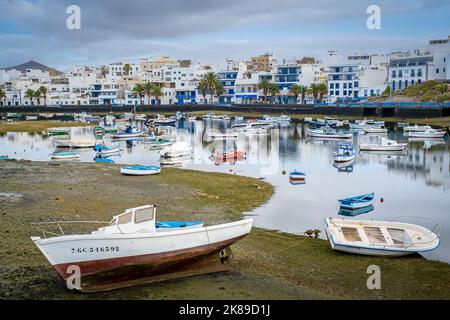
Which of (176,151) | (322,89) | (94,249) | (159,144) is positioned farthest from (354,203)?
(322,89)

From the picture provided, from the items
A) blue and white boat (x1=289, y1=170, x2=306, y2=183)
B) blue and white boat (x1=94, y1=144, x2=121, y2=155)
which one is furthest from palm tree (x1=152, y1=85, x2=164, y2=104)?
blue and white boat (x1=289, y1=170, x2=306, y2=183)

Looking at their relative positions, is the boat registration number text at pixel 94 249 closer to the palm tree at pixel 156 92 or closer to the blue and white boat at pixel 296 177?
the blue and white boat at pixel 296 177

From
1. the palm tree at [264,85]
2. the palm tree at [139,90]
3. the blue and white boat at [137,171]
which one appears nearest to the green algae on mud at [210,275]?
the blue and white boat at [137,171]

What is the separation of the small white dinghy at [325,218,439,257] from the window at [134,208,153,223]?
294 inches

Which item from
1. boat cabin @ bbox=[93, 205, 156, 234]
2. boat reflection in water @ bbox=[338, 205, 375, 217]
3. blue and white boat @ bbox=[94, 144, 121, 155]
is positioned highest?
boat cabin @ bbox=[93, 205, 156, 234]

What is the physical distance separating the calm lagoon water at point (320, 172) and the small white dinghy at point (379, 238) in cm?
93

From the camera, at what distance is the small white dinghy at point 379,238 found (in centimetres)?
2072

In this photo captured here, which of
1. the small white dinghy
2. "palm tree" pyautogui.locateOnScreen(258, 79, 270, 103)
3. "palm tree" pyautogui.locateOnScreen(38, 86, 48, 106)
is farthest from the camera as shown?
"palm tree" pyautogui.locateOnScreen(38, 86, 48, 106)

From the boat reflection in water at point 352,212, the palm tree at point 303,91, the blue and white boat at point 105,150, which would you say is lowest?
the boat reflection in water at point 352,212

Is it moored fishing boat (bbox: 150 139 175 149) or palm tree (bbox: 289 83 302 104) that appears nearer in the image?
moored fishing boat (bbox: 150 139 175 149)

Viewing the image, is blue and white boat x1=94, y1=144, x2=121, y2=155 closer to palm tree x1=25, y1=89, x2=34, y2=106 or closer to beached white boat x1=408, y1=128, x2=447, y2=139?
beached white boat x1=408, y1=128, x2=447, y2=139

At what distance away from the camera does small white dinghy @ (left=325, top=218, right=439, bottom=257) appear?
20.7m

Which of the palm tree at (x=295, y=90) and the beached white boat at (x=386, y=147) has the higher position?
the palm tree at (x=295, y=90)
